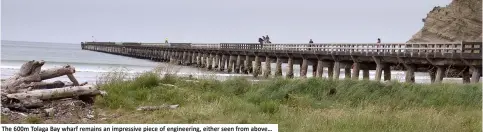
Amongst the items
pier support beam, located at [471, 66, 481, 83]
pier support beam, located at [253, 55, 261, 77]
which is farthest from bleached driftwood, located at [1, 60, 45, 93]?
pier support beam, located at [471, 66, 481, 83]

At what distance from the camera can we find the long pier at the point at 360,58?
22766mm

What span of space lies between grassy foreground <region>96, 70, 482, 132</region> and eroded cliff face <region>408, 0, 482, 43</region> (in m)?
37.3

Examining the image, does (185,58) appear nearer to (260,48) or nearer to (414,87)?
(260,48)

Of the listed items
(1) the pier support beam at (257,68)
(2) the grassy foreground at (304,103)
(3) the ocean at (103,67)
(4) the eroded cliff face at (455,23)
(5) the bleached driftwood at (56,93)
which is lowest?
(3) the ocean at (103,67)

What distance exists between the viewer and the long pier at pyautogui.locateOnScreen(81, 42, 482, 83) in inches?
896

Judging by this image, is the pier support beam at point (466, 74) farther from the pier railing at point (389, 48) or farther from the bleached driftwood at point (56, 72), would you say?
the bleached driftwood at point (56, 72)

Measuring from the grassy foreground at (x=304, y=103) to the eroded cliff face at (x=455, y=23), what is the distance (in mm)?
37302

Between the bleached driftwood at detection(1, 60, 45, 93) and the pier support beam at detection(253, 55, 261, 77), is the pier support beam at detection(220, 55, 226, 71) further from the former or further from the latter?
the bleached driftwood at detection(1, 60, 45, 93)

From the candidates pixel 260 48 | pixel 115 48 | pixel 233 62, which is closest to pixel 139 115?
pixel 260 48

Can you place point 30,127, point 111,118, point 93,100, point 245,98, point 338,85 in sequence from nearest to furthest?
point 30,127 < point 111,118 < point 93,100 < point 245,98 < point 338,85

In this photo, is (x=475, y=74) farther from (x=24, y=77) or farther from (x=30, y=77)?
(x=24, y=77)

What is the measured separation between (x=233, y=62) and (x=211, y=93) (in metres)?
35.1

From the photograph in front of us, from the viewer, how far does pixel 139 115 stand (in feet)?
35.3

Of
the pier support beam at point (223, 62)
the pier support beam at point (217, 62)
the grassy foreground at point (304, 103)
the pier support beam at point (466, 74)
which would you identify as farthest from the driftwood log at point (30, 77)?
the pier support beam at point (217, 62)
